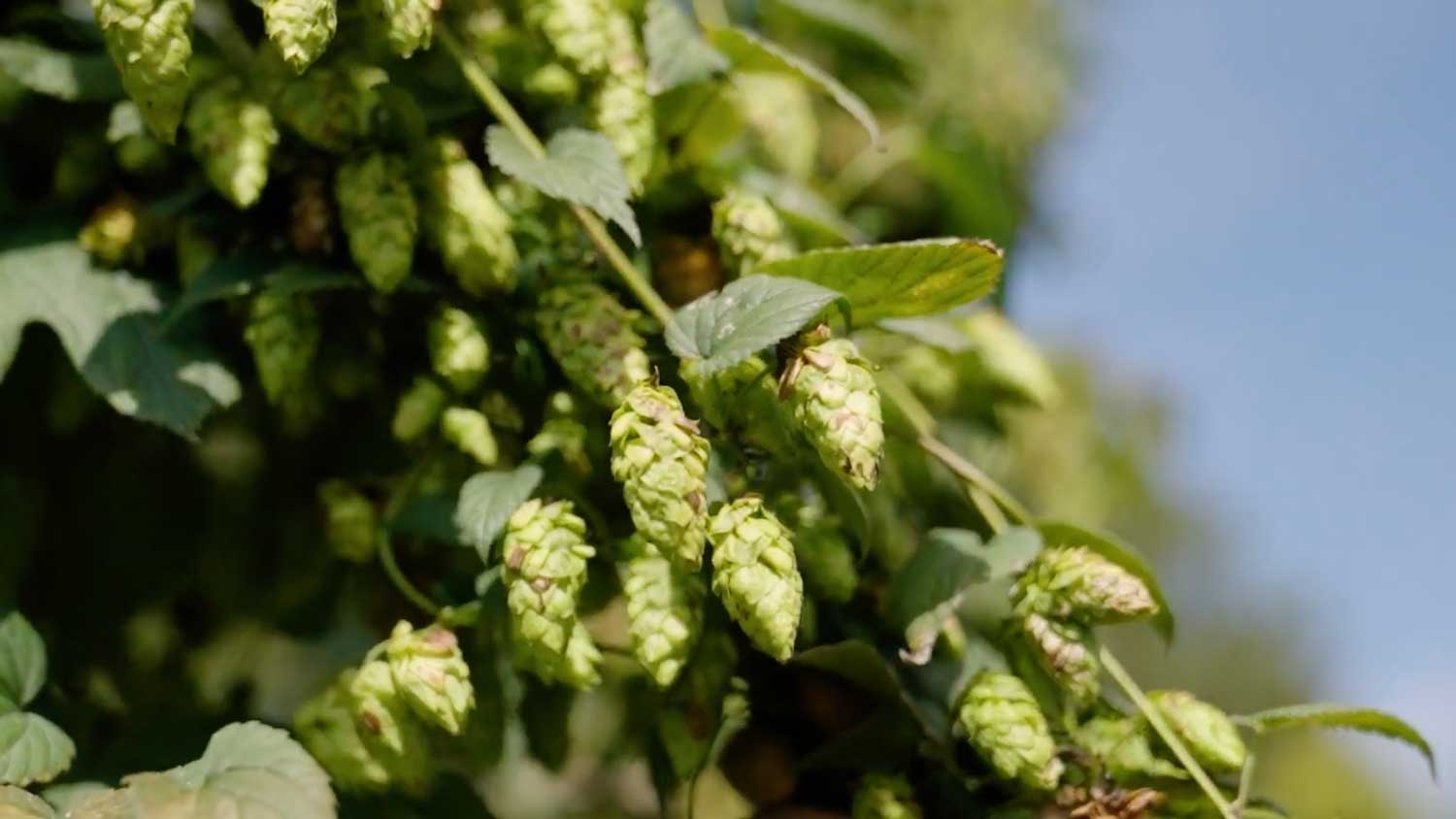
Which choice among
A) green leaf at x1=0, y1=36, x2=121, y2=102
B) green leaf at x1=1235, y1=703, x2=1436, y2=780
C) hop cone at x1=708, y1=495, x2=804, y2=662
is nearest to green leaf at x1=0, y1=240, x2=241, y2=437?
green leaf at x1=0, y1=36, x2=121, y2=102

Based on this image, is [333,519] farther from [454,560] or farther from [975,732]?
[975,732]

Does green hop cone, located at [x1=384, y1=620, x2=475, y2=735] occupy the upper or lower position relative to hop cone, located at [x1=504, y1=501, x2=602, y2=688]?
lower

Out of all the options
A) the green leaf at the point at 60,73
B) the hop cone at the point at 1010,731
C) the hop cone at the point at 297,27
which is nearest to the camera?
the hop cone at the point at 297,27

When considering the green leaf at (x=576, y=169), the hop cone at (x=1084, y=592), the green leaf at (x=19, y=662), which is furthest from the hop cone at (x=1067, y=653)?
the green leaf at (x=19, y=662)

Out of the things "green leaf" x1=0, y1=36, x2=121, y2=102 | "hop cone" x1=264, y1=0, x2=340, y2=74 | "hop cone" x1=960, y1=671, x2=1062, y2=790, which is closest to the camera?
"hop cone" x1=264, y1=0, x2=340, y2=74

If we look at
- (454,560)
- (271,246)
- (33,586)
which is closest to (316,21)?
(271,246)

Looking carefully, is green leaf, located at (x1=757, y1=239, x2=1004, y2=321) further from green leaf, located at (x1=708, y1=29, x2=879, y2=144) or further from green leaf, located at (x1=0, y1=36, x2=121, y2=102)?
green leaf, located at (x1=0, y1=36, x2=121, y2=102)

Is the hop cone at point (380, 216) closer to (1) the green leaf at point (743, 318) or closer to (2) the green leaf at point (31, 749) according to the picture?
(1) the green leaf at point (743, 318)
